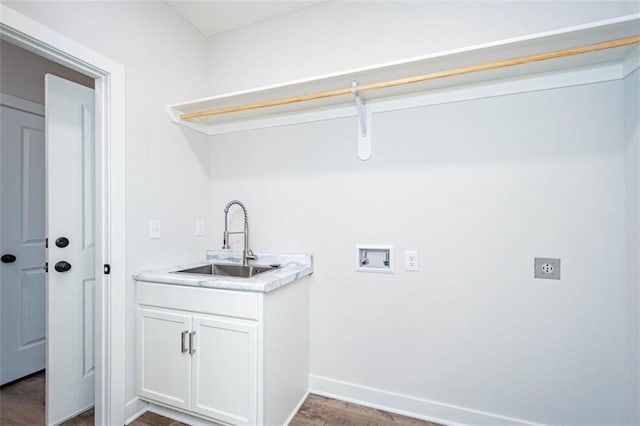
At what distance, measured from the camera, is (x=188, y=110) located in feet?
6.78

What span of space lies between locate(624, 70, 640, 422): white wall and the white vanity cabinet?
5.59ft

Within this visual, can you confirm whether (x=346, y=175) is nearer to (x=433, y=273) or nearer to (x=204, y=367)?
(x=433, y=273)

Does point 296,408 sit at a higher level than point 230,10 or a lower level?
lower

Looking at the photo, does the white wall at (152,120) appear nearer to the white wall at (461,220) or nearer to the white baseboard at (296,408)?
the white wall at (461,220)

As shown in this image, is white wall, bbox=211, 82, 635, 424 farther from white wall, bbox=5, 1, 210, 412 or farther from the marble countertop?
white wall, bbox=5, 1, 210, 412

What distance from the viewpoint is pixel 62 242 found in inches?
68.1

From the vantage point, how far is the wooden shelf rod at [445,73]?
4.03ft

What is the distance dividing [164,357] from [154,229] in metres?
0.79

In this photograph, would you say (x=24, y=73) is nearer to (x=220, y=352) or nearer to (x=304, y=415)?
(x=220, y=352)

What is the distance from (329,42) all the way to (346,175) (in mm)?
936

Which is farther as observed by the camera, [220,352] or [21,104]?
[21,104]

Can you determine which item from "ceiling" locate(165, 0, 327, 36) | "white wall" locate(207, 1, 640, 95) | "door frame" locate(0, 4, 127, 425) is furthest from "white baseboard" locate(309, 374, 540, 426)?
"ceiling" locate(165, 0, 327, 36)

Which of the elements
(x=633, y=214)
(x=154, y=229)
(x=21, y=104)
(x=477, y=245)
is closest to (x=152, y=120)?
(x=154, y=229)

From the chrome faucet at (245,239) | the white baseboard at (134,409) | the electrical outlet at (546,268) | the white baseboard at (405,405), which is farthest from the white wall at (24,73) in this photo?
the electrical outlet at (546,268)
